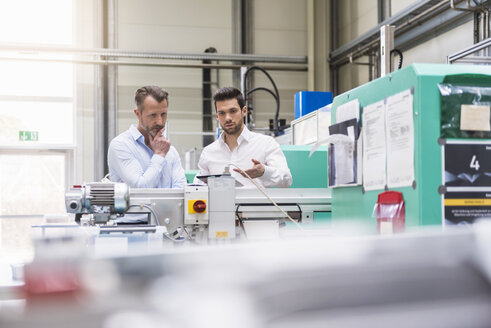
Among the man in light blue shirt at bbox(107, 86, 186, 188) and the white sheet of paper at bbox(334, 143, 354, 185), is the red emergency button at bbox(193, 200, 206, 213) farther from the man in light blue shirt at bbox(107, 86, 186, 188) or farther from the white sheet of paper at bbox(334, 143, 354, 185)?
the man in light blue shirt at bbox(107, 86, 186, 188)

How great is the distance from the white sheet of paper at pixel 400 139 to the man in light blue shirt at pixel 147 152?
1.25 m

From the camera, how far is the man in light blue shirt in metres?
2.29

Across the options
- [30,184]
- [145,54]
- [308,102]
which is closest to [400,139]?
[308,102]

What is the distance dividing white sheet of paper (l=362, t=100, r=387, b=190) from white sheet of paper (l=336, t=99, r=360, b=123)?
4 centimetres

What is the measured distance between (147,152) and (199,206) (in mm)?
934

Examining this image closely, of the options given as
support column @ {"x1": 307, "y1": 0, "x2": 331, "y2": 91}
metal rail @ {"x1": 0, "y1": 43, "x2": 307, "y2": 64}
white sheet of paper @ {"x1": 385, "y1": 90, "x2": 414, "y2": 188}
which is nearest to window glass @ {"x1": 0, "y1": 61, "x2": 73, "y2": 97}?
metal rail @ {"x1": 0, "y1": 43, "x2": 307, "y2": 64}

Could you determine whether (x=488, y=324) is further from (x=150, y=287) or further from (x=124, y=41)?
(x=124, y=41)

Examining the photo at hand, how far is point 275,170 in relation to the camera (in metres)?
A: 2.25

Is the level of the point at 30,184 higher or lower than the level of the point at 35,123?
lower

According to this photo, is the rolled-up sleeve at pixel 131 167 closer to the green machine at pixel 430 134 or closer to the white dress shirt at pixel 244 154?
the white dress shirt at pixel 244 154

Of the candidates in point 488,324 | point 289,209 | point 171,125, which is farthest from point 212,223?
point 171,125

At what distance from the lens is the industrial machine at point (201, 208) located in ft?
5.11

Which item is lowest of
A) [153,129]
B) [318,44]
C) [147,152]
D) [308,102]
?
[147,152]

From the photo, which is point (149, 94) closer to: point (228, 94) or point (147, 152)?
point (147, 152)
